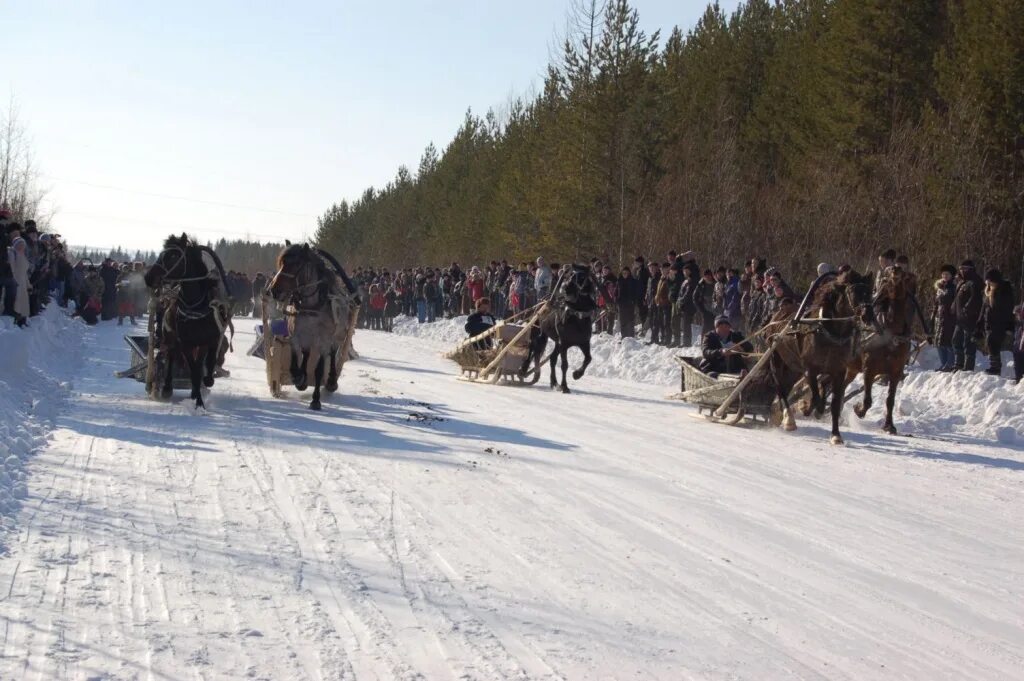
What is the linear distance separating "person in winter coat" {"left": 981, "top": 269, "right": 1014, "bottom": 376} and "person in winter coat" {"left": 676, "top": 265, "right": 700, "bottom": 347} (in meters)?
7.25

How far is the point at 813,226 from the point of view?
30062 mm

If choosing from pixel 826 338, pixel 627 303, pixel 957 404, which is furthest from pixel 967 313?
pixel 627 303

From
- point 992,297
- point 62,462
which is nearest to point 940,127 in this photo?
point 992,297

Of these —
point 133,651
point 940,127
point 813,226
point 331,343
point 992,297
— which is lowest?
point 133,651

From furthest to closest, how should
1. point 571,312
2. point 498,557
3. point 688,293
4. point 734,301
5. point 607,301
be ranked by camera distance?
point 607,301
point 688,293
point 734,301
point 571,312
point 498,557

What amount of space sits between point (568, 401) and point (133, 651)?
12.4 meters

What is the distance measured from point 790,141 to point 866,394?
958 inches

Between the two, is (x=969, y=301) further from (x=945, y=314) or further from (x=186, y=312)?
(x=186, y=312)

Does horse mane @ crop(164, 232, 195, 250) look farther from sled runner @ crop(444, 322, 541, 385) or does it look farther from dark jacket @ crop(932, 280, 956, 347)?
dark jacket @ crop(932, 280, 956, 347)

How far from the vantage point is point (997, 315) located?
59.7 ft

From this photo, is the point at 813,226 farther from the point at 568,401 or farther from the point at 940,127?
the point at 568,401

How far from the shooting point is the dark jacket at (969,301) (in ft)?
59.7

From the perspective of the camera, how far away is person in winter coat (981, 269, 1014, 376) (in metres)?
18.2

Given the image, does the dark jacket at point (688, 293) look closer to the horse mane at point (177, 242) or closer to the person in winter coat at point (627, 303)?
the person in winter coat at point (627, 303)
